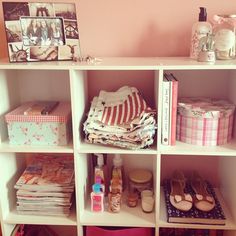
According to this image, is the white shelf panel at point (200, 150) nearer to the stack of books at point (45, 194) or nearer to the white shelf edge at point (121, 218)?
the white shelf edge at point (121, 218)

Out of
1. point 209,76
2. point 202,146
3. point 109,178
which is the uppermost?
point 209,76

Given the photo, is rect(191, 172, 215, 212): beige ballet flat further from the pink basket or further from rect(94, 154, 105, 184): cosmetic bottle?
rect(94, 154, 105, 184): cosmetic bottle

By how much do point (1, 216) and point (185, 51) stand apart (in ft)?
3.65

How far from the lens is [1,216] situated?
1.36 m

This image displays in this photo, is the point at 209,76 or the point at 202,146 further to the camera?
the point at 209,76

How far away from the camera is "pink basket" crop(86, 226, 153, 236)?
A: 4.44 ft

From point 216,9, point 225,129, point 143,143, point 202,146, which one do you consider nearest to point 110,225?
point 143,143

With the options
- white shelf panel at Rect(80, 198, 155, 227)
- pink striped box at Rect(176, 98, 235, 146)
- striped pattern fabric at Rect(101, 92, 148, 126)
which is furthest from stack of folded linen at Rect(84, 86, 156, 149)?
white shelf panel at Rect(80, 198, 155, 227)

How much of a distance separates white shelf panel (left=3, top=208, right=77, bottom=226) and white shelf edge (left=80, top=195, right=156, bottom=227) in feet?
0.20

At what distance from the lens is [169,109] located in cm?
121

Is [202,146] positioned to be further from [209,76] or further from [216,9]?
[216,9]

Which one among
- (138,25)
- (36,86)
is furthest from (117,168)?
(138,25)

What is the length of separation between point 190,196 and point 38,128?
28.8 inches

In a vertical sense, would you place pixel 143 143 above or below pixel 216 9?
below
